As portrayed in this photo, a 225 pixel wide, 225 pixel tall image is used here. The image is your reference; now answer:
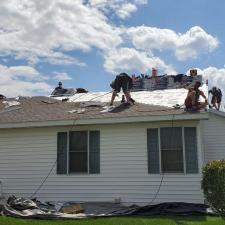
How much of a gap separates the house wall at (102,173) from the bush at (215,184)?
1770 mm

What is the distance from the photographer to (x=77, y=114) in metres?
13.4

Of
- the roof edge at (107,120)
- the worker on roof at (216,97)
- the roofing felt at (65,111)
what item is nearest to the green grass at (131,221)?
the roof edge at (107,120)

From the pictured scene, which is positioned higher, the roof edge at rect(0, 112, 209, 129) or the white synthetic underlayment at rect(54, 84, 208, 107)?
the white synthetic underlayment at rect(54, 84, 208, 107)

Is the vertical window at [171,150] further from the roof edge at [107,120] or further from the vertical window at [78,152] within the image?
the vertical window at [78,152]

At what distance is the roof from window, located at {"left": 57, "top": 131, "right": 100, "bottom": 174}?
559mm

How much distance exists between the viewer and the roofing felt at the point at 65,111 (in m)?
12.6

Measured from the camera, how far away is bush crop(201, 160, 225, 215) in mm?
9844

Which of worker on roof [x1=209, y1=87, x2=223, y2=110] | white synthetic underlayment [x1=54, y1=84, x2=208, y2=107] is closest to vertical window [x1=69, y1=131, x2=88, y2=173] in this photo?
white synthetic underlayment [x1=54, y1=84, x2=208, y2=107]

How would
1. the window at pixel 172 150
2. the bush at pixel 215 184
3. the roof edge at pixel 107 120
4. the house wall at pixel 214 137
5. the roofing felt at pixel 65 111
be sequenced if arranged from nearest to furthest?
the bush at pixel 215 184
the roof edge at pixel 107 120
the window at pixel 172 150
the roofing felt at pixel 65 111
the house wall at pixel 214 137

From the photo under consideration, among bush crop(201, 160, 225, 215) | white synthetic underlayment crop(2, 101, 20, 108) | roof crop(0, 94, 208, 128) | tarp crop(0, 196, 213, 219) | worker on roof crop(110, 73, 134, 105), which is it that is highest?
worker on roof crop(110, 73, 134, 105)

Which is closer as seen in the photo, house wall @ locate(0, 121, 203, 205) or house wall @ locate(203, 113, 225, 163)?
house wall @ locate(0, 121, 203, 205)

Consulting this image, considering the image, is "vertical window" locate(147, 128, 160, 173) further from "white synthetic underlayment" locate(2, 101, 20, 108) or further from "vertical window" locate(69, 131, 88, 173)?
"white synthetic underlayment" locate(2, 101, 20, 108)

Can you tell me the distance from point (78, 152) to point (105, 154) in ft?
2.82

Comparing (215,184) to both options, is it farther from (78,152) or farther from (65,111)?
(65,111)
